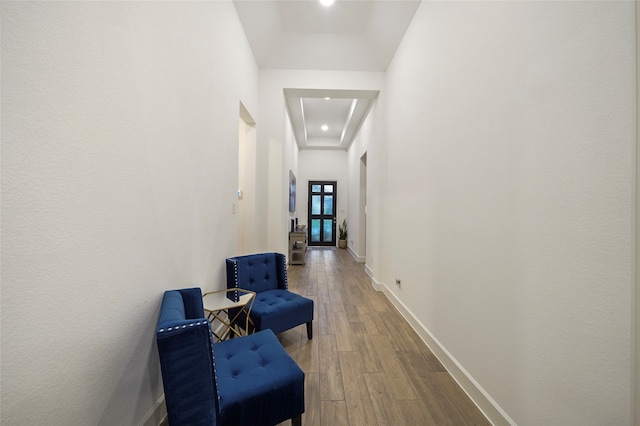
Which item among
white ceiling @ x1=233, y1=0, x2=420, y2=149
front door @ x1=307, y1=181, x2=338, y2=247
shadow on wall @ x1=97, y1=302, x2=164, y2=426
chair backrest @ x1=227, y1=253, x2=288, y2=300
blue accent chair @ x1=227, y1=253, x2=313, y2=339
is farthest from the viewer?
front door @ x1=307, y1=181, x2=338, y2=247

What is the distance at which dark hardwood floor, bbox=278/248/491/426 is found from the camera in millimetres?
1505

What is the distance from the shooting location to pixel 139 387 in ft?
4.08

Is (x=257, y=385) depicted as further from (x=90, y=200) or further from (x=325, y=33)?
(x=325, y=33)

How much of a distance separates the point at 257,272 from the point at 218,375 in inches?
49.2

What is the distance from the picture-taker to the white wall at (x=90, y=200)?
744 millimetres

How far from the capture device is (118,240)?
3.59 feet

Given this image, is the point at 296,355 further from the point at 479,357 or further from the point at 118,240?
the point at 118,240

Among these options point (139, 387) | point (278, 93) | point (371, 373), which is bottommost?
point (371, 373)

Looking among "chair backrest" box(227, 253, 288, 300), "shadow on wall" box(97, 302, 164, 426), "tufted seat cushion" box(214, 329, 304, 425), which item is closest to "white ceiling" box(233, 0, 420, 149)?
"chair backrest" box(227, 253, 288, 300)

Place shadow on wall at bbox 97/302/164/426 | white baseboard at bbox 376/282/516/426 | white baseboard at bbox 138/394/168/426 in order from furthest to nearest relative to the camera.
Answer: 1. white baseboard at bbox 376/282/516/426
2. white baseboard at bbox 138/394/168/426
3. shadow on wall at bbox 97/302/164/426

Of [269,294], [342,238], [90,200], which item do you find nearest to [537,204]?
[90,200]

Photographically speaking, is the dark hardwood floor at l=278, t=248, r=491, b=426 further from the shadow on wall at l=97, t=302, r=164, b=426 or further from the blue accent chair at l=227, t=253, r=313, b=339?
the shadow on wall at l=97, t=302, r=164, b=426

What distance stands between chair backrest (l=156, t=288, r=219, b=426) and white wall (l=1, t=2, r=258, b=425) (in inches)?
14.3

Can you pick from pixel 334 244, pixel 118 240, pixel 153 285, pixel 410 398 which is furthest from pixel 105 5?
pixel 334 244
